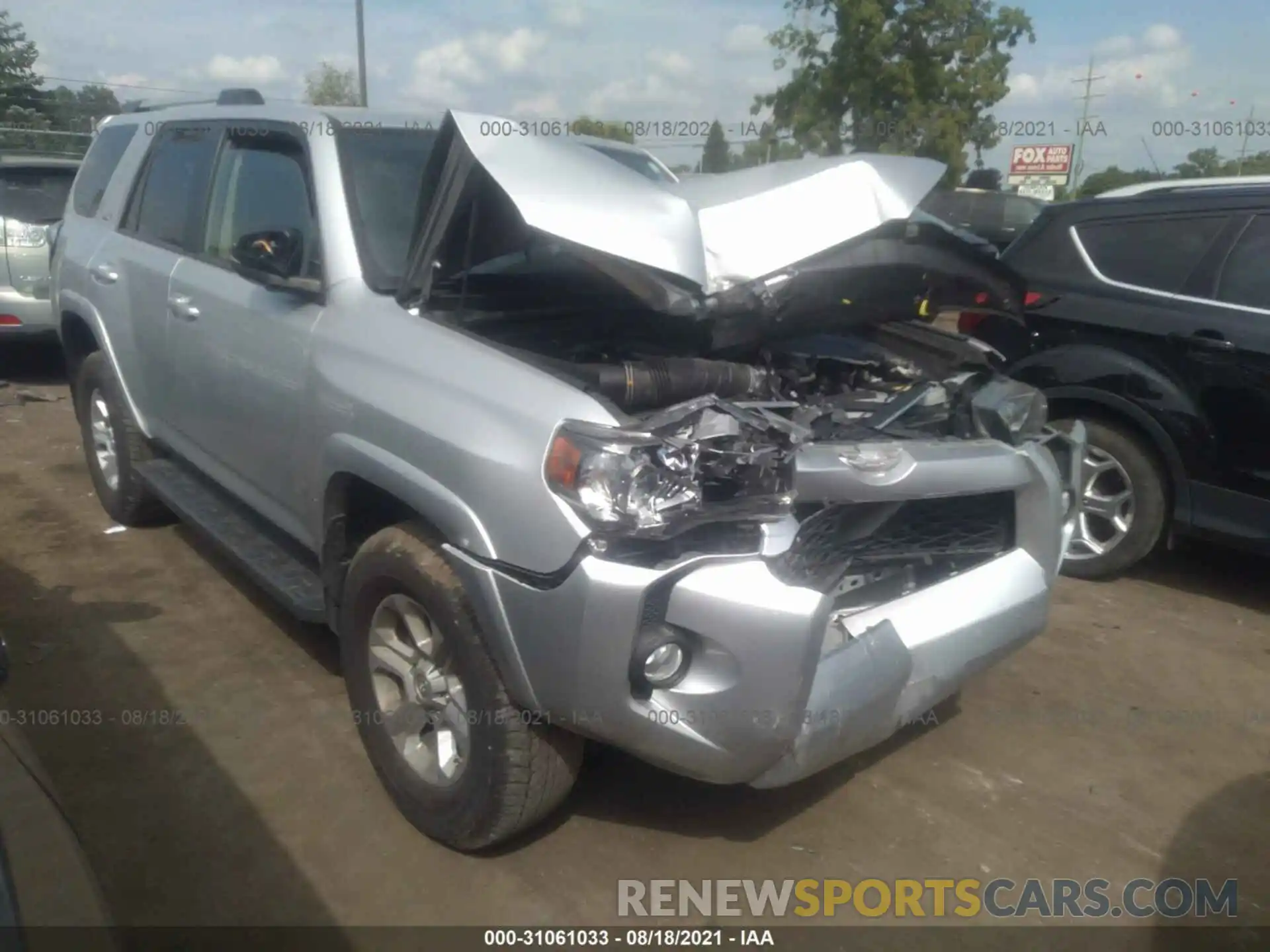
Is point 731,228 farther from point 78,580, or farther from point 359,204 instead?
point 78,580

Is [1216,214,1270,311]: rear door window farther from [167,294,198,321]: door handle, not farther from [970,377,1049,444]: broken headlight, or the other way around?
[167,294,198,321]: door handle

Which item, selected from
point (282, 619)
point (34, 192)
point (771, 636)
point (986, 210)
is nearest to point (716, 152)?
point (986, 210)

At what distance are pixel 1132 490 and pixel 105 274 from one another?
4943 millimetres

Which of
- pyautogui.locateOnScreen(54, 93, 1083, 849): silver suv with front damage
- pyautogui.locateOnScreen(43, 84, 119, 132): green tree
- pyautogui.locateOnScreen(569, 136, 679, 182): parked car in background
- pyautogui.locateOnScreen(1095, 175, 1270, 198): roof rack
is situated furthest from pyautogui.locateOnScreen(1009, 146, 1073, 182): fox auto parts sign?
pyautogui.locateOnScreen(54, 93, 1083, 849): silver suv with front damage

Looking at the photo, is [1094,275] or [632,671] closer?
[632,671]

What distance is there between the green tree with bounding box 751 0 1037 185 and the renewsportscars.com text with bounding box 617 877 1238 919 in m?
14.3

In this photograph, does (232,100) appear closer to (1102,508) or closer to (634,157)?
(634,157)

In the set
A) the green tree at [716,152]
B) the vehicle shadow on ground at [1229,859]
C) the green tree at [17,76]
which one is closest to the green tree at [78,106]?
the green tree at [17,76]

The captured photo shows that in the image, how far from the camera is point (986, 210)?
1512 cm

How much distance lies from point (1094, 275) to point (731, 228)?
117 inches

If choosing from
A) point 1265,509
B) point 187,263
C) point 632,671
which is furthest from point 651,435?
point 1265,509

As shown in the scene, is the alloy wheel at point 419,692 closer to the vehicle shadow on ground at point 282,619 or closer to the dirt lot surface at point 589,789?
the dirt lot surface at point 589,789

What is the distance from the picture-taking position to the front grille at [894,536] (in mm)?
2734

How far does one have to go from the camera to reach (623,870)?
9.61ft
